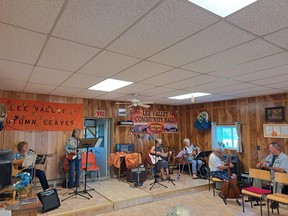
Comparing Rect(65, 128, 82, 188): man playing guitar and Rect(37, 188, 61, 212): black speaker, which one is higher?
Rect(65, 128, 82, 188): man playing guitar

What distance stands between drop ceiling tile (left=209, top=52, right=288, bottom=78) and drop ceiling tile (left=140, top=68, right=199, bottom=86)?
39 cm

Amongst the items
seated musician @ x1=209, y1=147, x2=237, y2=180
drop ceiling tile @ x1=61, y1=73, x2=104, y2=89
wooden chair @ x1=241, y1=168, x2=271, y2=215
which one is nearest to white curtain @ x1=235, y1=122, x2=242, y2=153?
seated musician @ x1=209, y1=147, x2=237, y2=180

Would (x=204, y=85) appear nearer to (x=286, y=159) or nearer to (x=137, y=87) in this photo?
(x=137, y=87)

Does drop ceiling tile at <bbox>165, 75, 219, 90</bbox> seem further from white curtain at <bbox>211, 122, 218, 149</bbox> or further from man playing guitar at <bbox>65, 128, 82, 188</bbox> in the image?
white curtain at <bbox>211, 122, 218, 149</bbox>

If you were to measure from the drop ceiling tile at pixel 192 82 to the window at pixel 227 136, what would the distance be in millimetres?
2658

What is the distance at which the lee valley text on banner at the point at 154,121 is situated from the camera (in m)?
6.53

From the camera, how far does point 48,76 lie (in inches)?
131

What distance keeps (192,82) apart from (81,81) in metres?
1.97

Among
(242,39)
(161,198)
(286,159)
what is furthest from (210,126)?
(242,39)

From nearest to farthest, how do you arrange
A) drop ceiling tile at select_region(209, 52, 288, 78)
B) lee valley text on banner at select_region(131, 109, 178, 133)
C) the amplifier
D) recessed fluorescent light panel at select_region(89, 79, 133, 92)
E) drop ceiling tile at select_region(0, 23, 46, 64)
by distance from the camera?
drop ceiling tile at select_region(0, 23, 46, 64)
drop ceiling tile at select_region(209, 52, 288, 78)
recessed fluorescent light panel at select_region(89, 79, 133, 92)
the amplifier
lee valley text on banner at select_region(131, 109, 178, 133)

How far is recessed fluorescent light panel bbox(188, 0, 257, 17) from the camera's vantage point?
1.42 meters

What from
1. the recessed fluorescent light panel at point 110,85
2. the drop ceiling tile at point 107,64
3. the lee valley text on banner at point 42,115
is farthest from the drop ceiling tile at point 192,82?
the lee valley text on banner at point 42,115

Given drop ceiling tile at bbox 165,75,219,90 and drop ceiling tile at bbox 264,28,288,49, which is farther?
drop ceiling tile at bbox 165,75,219,90

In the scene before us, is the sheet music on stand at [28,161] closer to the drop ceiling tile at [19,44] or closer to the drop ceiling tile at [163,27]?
the drop ceiling tile at [19,44]
